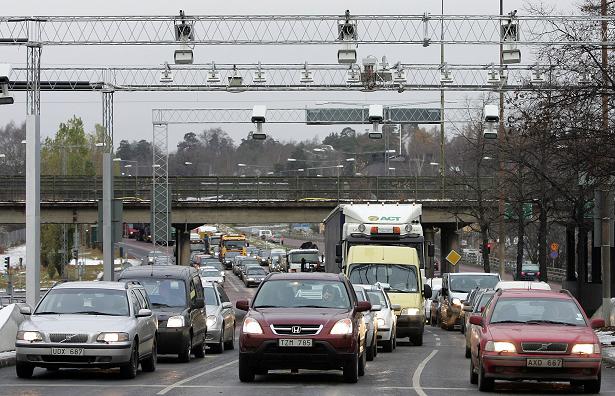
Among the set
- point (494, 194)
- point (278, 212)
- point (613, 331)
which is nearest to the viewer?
point (613, 331)

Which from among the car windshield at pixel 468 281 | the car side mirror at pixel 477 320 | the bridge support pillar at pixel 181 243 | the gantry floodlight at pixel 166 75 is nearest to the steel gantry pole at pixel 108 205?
the gantry floodlight at pixel 166 75

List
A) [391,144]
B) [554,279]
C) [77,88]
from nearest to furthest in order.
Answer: [77,88] → [554,279] → [391,144]

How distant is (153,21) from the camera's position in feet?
117

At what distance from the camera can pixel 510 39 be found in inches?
1382

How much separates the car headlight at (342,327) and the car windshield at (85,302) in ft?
12.0

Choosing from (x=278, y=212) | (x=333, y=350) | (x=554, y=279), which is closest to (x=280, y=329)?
(x=333, y=350)

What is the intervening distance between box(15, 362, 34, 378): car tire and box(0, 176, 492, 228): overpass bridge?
51.6 m

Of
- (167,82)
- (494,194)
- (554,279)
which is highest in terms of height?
(167,82)

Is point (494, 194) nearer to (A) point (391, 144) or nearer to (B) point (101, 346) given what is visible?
(B) point (101, 346)

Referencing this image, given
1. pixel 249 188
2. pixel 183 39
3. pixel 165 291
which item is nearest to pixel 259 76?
pixel 183 39

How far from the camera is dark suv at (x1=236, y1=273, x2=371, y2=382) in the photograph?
1947 centimetres

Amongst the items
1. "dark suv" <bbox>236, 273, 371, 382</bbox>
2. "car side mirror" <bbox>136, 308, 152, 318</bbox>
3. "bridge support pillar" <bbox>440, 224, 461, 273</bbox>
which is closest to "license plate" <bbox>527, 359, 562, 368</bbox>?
"dark suv" <bbox>236, 273, 371, 382</bbox>

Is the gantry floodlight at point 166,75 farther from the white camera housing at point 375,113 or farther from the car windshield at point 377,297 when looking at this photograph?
the car windshield at point 377,297

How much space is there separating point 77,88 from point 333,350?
2617cm
